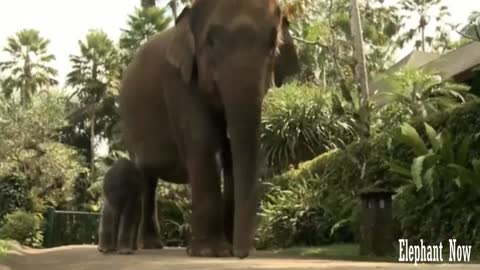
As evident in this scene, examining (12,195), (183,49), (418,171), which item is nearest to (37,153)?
(12,195)

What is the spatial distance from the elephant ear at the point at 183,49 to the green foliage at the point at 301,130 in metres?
12.1

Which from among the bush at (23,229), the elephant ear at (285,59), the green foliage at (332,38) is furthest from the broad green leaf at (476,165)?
the bush at (23,229)

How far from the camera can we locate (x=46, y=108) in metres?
35.1

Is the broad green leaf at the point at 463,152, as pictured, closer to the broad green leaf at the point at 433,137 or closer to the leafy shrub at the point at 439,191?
the leafy shrub at the point at 439,191

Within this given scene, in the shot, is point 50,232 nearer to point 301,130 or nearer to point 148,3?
point 301,130

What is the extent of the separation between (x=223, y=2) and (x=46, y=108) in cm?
2922

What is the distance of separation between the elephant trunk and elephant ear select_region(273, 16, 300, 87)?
0.92 m

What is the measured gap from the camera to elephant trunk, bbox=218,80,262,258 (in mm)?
6457

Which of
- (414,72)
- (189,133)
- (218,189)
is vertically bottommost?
(218,189)

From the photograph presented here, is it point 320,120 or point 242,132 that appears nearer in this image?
point 242,132

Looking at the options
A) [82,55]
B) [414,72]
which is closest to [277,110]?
[414,72]

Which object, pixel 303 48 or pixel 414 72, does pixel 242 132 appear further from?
pixel 303 48

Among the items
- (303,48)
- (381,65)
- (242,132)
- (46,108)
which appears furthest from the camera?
(381,65)

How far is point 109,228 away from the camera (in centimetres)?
822
